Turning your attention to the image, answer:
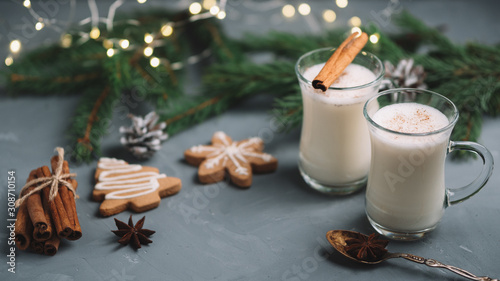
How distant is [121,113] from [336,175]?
0.85 m

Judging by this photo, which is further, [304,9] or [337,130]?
[304,9]

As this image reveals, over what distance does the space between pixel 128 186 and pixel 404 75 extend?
955mm

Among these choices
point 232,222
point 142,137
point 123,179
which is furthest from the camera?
point 142,137

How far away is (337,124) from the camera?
149 cm

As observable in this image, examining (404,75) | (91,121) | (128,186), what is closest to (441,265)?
(404,75)

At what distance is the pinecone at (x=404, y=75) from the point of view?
175cm

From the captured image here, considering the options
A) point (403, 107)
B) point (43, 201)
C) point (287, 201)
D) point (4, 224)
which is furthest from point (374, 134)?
point (4, 224)

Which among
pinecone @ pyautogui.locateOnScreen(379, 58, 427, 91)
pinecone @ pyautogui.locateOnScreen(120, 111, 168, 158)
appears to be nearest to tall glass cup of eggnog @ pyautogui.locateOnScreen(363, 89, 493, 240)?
pinecone @ pyautogui.locateOnScreen(379, 58, 427, 91)

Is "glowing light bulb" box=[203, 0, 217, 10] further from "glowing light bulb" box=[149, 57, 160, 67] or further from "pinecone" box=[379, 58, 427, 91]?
"pinecone" box=[379, 58, 427, 91]

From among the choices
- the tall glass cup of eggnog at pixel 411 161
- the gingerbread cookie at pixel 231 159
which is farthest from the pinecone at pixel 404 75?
the gingerbread cookie at pixel 231 159

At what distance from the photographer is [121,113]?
6.47ft

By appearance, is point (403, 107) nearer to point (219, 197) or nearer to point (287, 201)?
point (287, 201)

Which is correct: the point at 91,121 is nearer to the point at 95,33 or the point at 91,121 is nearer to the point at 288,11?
the point at 95,33

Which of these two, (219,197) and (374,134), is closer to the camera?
(374,134)
